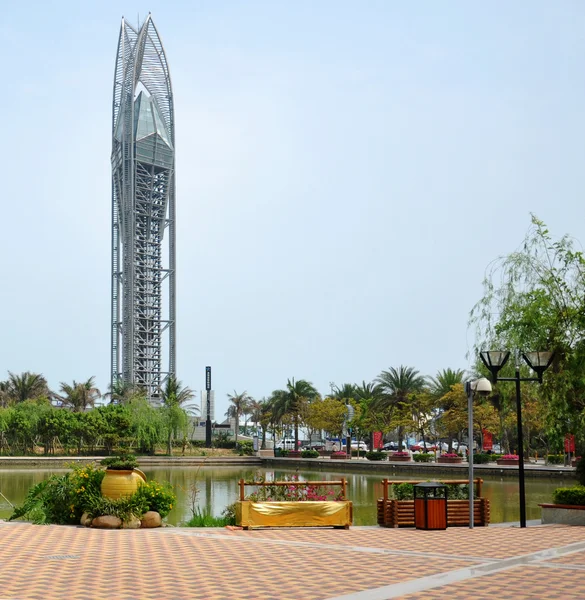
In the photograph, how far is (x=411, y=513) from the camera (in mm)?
17000

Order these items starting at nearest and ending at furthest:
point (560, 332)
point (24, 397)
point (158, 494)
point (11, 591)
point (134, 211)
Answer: point (11, 591) < point (158, 494) < point (560, 332) < point (24, 397) < point (134, 211)

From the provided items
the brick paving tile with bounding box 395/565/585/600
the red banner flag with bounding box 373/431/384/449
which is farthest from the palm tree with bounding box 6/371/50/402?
the brick paving tile with bounding box 395/565/585/600

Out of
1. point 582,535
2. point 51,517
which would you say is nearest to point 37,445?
point 51,517

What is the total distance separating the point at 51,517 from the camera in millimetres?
18047

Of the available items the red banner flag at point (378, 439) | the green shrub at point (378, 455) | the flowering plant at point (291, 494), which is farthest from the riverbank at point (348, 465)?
the flowering plant at point (291, 494)

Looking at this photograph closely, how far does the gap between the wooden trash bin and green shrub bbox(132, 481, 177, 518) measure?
5273 mm

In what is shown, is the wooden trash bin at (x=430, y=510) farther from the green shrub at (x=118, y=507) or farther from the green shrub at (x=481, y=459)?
the green shrub at (x=481, y=459)

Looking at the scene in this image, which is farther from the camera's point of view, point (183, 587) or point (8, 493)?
point (8, 493)

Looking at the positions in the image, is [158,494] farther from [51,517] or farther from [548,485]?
[548,485]

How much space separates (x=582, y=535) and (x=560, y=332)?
659cm

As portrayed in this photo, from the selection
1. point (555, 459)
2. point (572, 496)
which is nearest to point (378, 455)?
point (555, 459)

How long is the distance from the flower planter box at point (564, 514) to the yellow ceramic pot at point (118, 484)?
883 centimetres

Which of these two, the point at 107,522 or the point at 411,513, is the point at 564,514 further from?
the point at 107,522

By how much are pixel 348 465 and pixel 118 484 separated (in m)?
39.7
